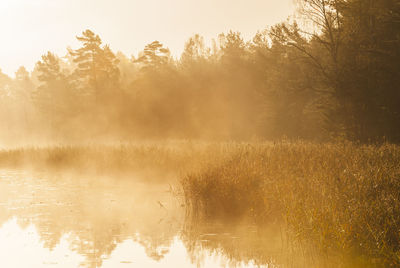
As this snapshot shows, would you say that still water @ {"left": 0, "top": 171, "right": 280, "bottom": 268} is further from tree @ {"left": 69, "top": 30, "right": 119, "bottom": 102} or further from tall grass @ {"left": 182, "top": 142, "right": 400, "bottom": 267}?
tree @ {"left": 69, "top": 30, "right": 119, "bottom": 102}

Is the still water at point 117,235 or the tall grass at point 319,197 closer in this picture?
the tall grass at point 319,197

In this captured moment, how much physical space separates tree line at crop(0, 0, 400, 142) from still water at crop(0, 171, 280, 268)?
10734 mm

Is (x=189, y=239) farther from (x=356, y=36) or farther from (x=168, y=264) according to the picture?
(x=356, y=36)

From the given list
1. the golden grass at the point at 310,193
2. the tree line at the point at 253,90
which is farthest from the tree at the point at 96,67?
the golden grass at the point at 310,193

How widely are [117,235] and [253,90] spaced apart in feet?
100

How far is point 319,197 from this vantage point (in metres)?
6.35

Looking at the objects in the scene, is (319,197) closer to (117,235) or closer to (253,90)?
(117,235)

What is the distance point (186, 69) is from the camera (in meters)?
41.3

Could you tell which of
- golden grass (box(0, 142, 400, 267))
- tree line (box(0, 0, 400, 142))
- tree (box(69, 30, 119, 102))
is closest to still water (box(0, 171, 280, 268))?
golden grass (box(0, 142, 400, 267))

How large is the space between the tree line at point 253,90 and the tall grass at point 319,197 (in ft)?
24.2

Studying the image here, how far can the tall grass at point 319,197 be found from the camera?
4797mm

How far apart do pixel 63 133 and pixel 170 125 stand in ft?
50.6

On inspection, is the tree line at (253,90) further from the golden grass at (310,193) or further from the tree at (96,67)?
the golden grass at (310,193)

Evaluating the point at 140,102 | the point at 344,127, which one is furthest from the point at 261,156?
the point at 140,102
